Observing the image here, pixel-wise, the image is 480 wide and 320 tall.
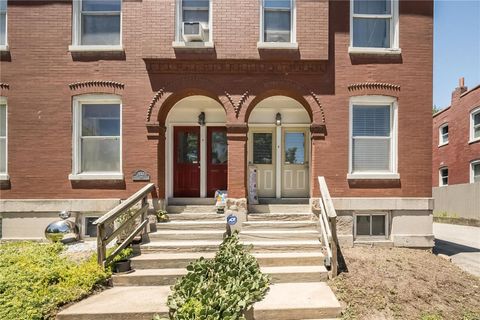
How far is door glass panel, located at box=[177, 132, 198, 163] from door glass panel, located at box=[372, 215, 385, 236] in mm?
5362

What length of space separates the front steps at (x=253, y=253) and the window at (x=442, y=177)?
61.1ft

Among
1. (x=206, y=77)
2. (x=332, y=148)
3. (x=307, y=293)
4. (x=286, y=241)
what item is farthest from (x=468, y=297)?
(x=206, y=77)

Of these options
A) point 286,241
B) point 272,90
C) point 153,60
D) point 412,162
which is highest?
point 153,60

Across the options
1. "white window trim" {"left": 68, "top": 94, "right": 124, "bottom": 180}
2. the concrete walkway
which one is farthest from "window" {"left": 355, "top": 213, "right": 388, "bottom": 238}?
"white window trim" {"left": 68, "top": 94, "right": 124, "bottom": 180}

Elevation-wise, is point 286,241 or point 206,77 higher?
point 206,77

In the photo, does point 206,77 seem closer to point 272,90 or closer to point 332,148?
point 272,90

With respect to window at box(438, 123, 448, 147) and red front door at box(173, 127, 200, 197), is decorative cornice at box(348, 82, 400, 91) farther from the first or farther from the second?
window at box(438, 123, 448, 147)

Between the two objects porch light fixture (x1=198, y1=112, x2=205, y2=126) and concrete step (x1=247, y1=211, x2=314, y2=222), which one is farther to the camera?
porch light fixture (x1=198, y1=112, x2=205, y2=126)

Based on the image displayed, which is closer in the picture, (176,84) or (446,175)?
(176,84)

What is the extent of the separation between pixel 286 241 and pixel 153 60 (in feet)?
18.2

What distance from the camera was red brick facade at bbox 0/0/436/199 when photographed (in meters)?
8.19

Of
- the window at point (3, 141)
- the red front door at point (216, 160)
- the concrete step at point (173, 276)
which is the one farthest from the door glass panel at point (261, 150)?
the window at point (3, 141)

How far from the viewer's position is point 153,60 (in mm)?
8117

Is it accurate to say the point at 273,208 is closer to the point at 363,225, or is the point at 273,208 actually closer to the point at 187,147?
the point at 363,225
